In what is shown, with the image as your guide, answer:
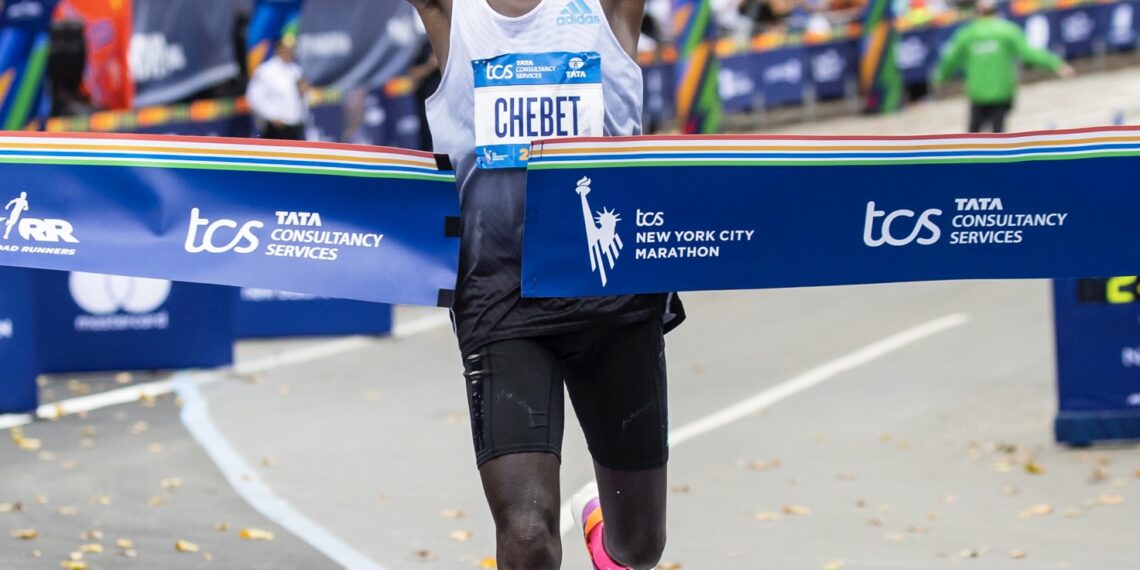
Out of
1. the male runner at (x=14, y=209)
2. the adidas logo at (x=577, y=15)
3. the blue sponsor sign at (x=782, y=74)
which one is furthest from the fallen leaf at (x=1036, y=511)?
the blue sponsor sign at (x=782, y=74)

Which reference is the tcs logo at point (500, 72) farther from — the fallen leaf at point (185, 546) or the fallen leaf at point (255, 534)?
the fallen leaf at point (255, 534)

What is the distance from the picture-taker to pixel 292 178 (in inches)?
197

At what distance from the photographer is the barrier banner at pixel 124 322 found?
12734mm

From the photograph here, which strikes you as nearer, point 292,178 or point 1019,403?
point 292,178

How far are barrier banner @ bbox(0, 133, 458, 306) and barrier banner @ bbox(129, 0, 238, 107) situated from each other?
15248 mm

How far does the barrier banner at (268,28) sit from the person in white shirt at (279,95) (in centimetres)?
15

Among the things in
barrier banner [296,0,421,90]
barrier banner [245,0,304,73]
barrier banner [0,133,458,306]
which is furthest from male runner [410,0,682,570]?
barrier banner [296,0,421,90]

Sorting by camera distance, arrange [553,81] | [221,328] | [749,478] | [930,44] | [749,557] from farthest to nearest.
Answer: [930,44]
[221,328]
[749,478]
[749,557]
[553,81]

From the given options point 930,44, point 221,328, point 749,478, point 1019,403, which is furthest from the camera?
point 930,44

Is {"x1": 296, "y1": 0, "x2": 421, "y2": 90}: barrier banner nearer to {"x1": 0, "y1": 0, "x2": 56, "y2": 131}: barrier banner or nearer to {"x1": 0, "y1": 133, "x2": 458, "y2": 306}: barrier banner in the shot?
{"x1": 0, "y1": 0, "x2": 56, "y2": 131}: barrier banner

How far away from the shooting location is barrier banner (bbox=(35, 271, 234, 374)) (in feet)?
41.8

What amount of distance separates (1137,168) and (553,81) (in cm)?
157

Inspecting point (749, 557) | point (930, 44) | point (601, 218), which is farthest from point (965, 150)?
point (930, 44)

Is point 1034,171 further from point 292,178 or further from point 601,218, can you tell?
point 292,178
